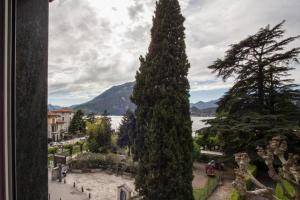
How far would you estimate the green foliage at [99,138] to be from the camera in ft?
38.7

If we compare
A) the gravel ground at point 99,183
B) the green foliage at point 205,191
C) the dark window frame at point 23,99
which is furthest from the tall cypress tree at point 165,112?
the dark window frame at point 23,99

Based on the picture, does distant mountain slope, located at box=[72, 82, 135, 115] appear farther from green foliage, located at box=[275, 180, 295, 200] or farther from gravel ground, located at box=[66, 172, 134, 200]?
green foliage, located at box=[275, 180, 295, 200]

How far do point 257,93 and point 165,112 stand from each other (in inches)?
114

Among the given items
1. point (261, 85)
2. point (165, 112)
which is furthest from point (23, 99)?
point (261, 85)

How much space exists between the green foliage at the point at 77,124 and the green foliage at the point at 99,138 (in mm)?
3506

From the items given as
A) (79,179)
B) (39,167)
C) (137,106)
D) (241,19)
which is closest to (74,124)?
(79,179)

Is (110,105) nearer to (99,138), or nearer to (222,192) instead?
(99,138)

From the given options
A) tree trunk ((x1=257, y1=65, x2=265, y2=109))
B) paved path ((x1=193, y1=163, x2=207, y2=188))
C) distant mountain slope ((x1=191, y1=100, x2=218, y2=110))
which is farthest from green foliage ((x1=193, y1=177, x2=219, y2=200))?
tree trunk ((x1=257, y1=65, x2=265, y2=109))

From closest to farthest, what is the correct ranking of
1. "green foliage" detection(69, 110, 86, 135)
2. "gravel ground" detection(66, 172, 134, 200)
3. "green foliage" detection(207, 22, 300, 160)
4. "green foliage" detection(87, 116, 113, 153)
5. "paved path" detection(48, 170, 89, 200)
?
"green foliage" detection(207, 22, 300, 160) < "paved path" detection(48, 170, 89, 200) < "gravel ground" detection(66, 172, 134, 200) < "green foliage" detection(87, 116, 113, 153) < "green foliage" detection(69, 110, 86, 135)

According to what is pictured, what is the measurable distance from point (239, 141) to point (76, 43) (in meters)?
4.49

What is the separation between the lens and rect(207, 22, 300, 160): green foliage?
5.44 metres

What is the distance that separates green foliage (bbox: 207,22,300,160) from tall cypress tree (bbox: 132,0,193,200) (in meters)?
1.51

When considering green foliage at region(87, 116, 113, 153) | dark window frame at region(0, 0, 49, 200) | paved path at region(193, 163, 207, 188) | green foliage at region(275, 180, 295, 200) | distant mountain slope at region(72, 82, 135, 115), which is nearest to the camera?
dark window frame at region(0, 0, 49, 200)

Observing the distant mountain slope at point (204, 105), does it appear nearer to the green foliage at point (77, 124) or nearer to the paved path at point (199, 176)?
the paved path at point (199, 176)
